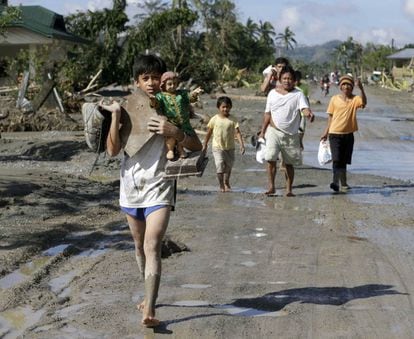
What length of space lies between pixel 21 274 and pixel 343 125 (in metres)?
6.91

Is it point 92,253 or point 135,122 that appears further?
point 92,253

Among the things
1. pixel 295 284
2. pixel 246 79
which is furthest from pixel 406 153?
pixel 246 79

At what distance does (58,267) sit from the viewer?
25.2 ft

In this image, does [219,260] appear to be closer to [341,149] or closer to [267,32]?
[341,149]

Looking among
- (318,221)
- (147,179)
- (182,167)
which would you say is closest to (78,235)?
(318,221)

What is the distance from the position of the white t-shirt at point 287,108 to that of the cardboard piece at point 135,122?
6027 millimetres

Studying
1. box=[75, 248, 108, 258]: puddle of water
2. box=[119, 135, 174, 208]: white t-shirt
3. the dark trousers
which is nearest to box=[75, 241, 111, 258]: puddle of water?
box=[75, 248, 108, 258]: puddle of water

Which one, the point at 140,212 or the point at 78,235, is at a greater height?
the point at 140,212

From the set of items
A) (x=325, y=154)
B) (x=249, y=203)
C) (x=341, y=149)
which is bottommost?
(x=249, y=203)

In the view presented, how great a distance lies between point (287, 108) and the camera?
11766 mm

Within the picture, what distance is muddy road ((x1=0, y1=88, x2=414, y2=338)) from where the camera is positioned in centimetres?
586

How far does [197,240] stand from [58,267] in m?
1.75

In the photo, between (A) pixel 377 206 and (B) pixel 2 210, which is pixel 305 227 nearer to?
(A) pixel 377 206

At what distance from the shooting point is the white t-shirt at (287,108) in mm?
11719
